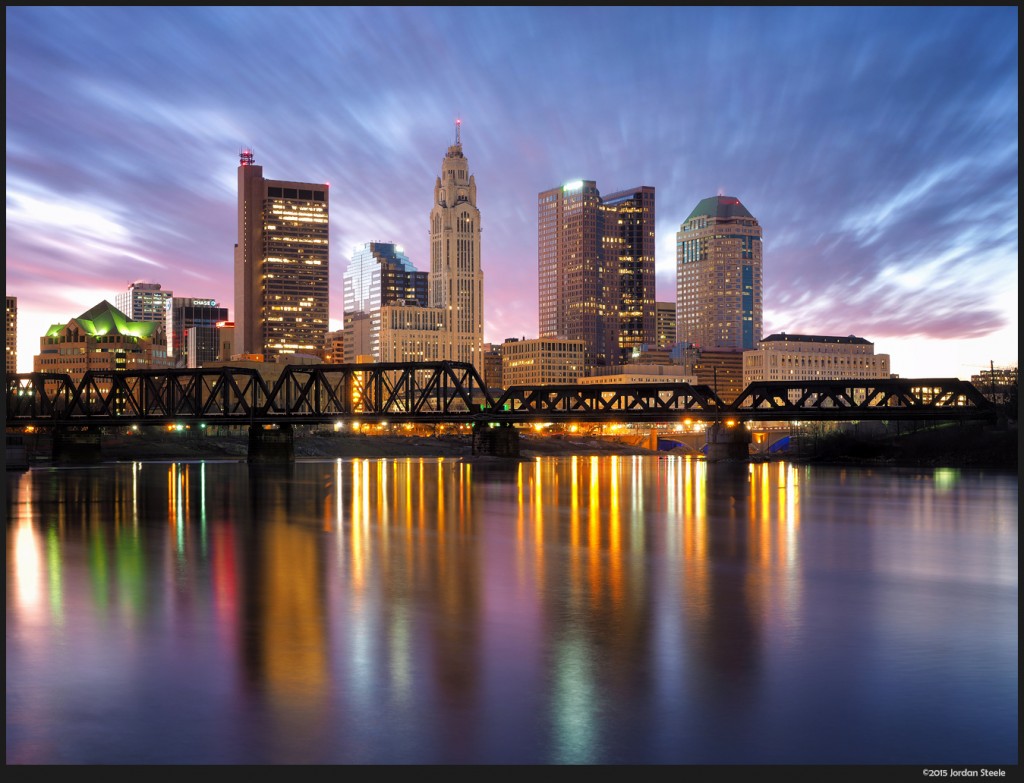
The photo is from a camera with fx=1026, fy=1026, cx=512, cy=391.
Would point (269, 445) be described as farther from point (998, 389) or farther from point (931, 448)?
point (998, 389)

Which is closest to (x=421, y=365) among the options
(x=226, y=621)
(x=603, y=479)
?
(x=603, y=479)

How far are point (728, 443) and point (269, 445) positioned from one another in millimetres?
71846

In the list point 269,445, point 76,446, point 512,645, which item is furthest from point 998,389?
point 512,645

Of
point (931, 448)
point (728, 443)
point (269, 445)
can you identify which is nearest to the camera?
point (931, 448)

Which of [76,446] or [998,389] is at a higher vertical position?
[998,389]

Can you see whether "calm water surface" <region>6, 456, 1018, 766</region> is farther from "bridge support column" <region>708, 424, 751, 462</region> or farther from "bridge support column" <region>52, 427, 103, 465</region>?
"bridge support column" <region>52, 427, 103, 465</region>

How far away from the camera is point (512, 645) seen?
72.5 feet

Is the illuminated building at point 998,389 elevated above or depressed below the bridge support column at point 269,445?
above

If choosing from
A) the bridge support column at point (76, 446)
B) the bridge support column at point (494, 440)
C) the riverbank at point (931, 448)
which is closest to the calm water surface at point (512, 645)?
the riverbank at point (931, 448)

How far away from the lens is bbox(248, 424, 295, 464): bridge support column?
15812 cm

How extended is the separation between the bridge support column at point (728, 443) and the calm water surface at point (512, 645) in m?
112

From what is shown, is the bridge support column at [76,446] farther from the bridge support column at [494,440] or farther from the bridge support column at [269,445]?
the bridge support column at [494,440]

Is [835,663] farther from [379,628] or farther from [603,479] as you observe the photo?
[603,479]

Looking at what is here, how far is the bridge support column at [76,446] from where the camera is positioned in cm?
16025
